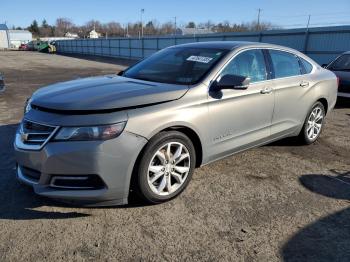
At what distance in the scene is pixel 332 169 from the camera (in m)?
5.00

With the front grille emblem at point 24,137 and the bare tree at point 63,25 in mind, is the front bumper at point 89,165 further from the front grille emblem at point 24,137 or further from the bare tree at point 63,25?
the bare tree at point 63,25

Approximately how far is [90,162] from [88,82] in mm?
1413

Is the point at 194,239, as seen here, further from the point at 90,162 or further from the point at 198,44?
the point at 198,44

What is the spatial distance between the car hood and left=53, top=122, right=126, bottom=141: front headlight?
197 millimetres

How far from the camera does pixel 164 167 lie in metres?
3.79

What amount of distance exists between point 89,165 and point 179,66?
190 cm

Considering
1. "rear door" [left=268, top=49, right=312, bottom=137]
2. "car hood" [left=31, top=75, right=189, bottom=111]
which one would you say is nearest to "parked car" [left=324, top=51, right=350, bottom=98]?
"rear door" [left=268, top=49, right=312, bottom=137]

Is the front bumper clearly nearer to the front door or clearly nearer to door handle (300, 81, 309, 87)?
the front door

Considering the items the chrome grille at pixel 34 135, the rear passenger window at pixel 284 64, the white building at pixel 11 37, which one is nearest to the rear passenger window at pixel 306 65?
the rear passenger window at pixel 284 64

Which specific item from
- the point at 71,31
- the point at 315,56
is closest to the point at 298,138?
the point at 315,56

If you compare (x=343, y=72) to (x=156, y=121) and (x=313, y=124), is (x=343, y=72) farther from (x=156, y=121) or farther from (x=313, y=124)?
(x=156, y=121)

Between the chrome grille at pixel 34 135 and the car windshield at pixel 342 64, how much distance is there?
29.5 feet

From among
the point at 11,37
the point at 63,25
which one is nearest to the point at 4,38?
the point at 11,37

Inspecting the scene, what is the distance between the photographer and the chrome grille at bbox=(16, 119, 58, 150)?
3.35 metres
